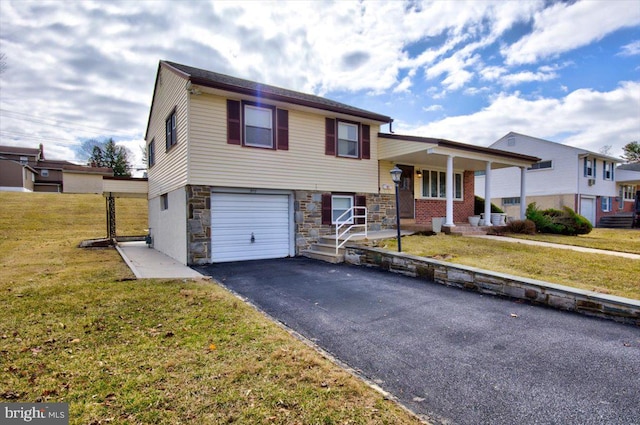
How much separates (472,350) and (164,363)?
337 centimetres

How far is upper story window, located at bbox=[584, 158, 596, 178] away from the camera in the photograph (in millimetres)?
24644

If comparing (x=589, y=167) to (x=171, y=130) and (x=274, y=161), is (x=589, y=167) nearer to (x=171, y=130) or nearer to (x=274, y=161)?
(x=274, y=161)

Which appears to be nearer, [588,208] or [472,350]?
[472,350]

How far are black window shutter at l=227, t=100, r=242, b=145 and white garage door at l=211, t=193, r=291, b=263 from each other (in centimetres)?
175

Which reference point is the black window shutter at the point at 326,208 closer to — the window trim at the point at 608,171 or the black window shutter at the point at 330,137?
the black window shutter at the point at 330,137

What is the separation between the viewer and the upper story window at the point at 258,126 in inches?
418

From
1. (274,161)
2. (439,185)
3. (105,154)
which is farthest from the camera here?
(105,154)

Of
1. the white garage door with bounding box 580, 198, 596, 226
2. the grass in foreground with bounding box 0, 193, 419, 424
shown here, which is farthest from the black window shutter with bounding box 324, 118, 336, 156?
the white garage door with bounding box 580, 198, 596, 226

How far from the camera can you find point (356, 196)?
13.0m

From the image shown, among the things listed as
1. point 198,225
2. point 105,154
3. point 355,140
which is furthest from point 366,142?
point 105,154

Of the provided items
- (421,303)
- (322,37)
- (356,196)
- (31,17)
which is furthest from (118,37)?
(421,303)

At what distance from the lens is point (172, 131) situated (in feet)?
37.9

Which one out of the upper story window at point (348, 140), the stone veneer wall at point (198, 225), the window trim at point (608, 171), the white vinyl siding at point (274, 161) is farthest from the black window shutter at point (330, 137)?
the window trim at point (608, 171)

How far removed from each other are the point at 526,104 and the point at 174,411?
863 inches
